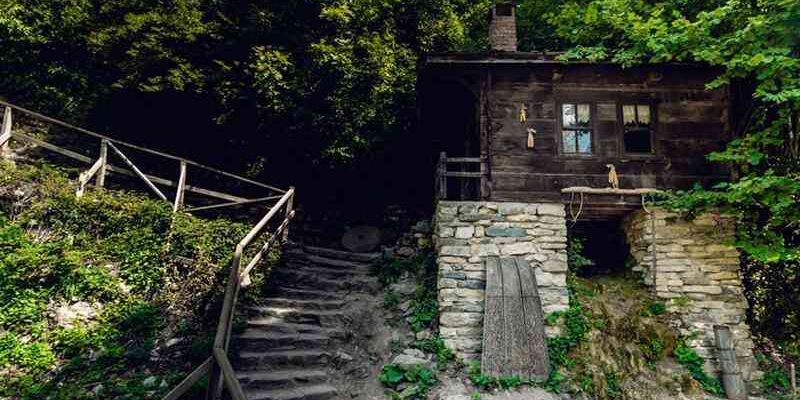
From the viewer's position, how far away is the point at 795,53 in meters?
6.44

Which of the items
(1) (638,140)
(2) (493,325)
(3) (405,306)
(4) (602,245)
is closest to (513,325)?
(2) (493,325)

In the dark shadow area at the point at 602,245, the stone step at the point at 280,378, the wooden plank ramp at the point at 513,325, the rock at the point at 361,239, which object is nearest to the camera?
the stone step at the point at 280,378

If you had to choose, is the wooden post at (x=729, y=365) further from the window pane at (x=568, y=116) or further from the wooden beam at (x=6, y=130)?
the wooden beam at (x=6, y=130)

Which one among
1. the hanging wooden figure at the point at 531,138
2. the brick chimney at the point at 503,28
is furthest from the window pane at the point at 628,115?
the brick chimney at the point at 503,28

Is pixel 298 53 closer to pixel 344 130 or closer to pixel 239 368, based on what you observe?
pixel 344 130

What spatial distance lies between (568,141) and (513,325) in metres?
3.93

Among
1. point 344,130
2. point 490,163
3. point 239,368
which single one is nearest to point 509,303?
point 490,163

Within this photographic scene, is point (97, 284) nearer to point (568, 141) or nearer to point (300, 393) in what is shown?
point (300, 393)

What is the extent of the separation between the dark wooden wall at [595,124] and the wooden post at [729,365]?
269 centimetres

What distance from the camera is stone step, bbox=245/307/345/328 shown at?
6.57 metres

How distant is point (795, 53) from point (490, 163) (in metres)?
5.20

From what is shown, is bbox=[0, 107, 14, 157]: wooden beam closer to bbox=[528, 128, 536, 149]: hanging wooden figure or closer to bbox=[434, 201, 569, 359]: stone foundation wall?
bbox=[434, 201, 569, 359]: stone foundation wall

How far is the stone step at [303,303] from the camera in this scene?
22.6 feet

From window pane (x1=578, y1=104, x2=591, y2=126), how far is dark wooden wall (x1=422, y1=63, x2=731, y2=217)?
0.13 m
